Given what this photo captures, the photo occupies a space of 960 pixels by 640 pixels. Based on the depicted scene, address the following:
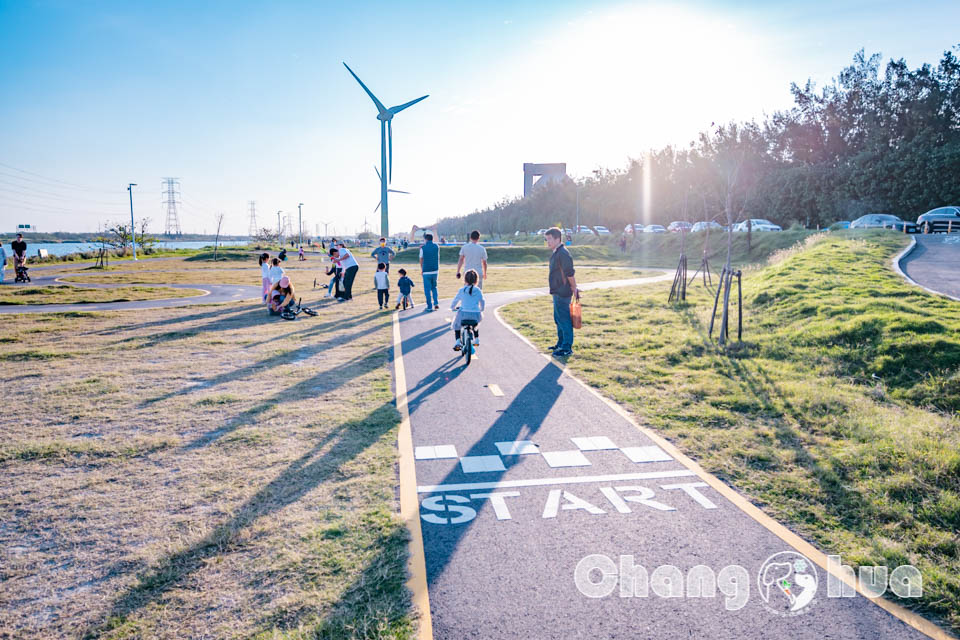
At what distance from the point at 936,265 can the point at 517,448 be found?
15.4 m

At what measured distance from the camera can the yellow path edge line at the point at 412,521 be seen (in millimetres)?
2867

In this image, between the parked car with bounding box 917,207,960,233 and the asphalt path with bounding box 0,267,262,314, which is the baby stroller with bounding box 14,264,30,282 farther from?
the parked car with bounding box 917,207,960,233

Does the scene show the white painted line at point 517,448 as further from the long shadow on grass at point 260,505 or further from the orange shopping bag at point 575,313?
the orange shopping bag at point 575,313

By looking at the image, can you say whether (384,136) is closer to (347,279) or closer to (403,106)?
(403,106)

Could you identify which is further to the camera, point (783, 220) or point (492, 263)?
point (783, 220)

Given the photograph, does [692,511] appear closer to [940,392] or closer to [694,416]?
[694,416]

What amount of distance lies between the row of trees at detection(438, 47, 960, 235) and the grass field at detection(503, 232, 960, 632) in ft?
73.7

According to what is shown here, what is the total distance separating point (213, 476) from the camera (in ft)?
Result: 14.8

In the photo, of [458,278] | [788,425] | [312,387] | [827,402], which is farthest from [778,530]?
[458,278]

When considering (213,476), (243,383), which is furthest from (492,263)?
(213,476)

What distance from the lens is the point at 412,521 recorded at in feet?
12.5

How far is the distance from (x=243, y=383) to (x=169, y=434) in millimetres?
1937

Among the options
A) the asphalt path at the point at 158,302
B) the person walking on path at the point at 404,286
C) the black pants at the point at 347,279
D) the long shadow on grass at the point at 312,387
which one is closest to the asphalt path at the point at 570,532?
the long shadow on grass at the point at 312,387
